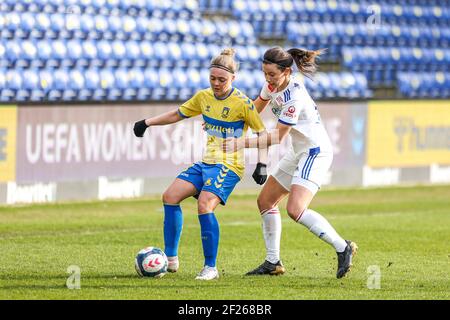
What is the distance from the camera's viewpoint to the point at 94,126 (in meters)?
16.0

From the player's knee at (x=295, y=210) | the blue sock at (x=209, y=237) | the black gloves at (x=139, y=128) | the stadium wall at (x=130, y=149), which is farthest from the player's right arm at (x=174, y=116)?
the stadium wall at (x=130, y=149)

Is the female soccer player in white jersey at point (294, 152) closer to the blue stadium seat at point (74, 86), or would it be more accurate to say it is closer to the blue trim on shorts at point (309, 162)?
the blue trim on shorts at point (309, 162)

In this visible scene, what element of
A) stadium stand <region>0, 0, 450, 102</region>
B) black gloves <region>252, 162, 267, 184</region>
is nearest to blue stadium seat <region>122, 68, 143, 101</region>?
stadium stand <region>0, 0, 450, 102</region>

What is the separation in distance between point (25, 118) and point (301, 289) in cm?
785

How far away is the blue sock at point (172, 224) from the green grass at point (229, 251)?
10.5 inches

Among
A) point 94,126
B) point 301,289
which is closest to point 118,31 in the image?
point 94,126

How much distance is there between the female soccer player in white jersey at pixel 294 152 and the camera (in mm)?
8836

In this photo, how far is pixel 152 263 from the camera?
8.81m

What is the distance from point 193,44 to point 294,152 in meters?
10.6

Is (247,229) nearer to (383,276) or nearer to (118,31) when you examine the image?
(383,276)

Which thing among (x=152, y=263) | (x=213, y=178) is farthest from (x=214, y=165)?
(x=152, y=263)

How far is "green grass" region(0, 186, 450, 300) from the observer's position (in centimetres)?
827

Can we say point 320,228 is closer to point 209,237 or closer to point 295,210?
point 295,210

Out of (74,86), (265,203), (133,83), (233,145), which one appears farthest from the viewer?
(133,83)
